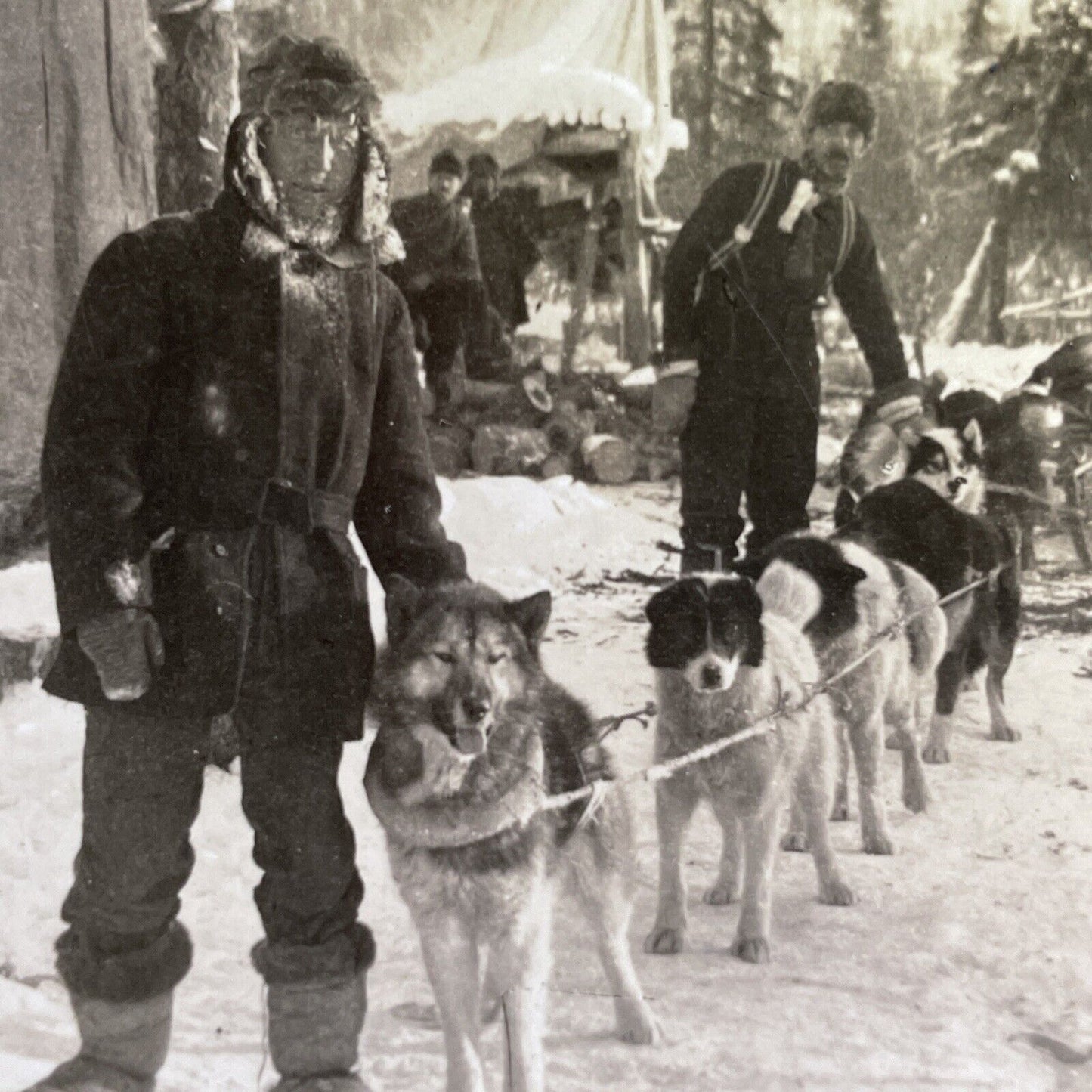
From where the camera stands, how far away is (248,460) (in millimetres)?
1939

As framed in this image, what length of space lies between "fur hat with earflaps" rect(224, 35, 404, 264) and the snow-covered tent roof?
0.73 feet

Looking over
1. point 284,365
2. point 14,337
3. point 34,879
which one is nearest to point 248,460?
point 284,365

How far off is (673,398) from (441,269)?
1.63ft

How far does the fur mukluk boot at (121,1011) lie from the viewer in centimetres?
205

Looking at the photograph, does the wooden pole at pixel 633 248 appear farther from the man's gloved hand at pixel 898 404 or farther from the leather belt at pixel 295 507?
the leather belt at pixel 295 507

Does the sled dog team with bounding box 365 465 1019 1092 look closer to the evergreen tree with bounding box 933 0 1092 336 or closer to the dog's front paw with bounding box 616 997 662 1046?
the dog's front paw with bounding box 616 997 662 1046

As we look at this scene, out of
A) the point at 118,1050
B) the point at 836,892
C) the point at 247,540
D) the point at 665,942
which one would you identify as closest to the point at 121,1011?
the point at 118,1050

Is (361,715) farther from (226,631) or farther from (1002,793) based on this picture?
(1002,793)

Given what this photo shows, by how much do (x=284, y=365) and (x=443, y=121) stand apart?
0.60 m

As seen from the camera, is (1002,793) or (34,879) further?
(1002,793)

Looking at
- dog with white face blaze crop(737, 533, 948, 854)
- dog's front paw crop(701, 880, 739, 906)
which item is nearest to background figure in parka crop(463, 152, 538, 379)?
dog with white face blaze crop(737, 533, 948, 854)

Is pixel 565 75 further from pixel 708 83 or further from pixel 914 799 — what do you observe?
pixel 914 799

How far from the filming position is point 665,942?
7.28ft

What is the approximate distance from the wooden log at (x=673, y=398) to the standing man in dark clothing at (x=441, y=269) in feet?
1.24
